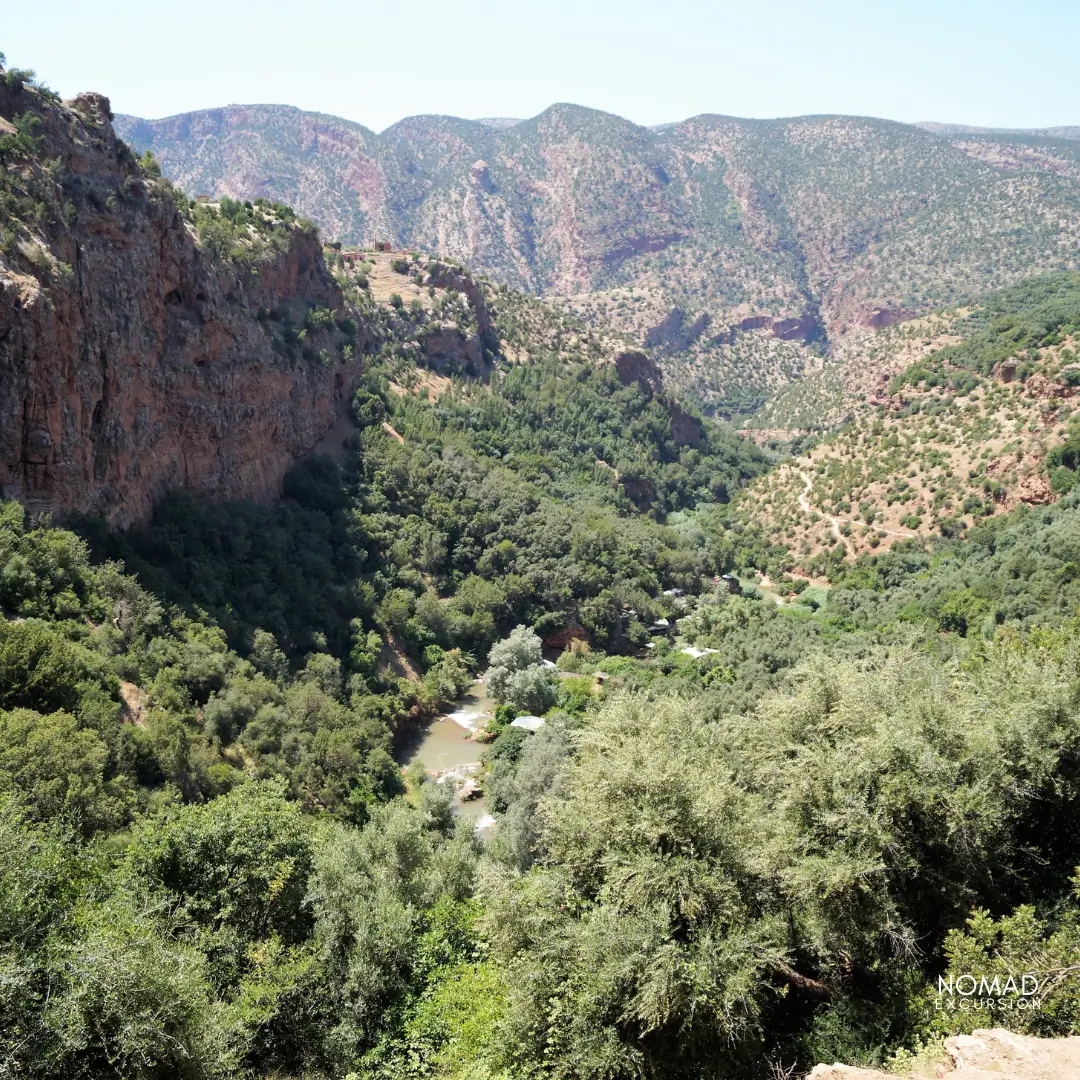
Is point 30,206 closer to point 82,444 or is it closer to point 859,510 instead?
point 82,444

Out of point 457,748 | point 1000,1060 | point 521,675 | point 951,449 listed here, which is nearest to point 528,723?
point 521,675

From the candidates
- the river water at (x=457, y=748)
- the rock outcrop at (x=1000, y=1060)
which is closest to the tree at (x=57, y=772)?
the river water at (x=457, y=748)

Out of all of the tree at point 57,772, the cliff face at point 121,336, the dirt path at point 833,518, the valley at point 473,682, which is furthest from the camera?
the dirt path at point 833,518

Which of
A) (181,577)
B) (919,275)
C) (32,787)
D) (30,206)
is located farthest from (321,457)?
(919,275)

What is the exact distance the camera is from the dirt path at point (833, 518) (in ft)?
202

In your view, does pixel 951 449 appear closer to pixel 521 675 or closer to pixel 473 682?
pixel 521 675

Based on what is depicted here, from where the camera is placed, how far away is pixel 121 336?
1468 inches

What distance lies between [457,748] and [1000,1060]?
116 ft

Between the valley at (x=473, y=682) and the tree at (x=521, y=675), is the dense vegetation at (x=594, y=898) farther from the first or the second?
the tree at (x=521, y=675)

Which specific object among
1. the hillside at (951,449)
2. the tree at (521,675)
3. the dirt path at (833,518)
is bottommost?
the tree at (521,675)

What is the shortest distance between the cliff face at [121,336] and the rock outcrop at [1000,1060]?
34.0 m

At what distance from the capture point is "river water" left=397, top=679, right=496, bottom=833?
37094 mm

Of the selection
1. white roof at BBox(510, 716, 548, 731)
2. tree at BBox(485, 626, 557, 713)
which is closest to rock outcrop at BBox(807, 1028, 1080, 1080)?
white roof at BBox(510, 716, 548, 731)

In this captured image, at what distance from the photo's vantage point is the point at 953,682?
72.4 ft
